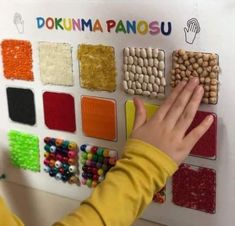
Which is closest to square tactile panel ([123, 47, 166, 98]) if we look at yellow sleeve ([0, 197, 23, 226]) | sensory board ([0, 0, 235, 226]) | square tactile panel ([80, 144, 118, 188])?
sensory board ([0, 0, 235, 226])

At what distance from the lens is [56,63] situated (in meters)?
0.66

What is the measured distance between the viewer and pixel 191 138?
0.49 m

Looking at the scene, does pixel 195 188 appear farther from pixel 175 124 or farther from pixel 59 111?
pixel 59 111

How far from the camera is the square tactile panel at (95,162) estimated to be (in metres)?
0.65

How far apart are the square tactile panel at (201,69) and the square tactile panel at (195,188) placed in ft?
0.32

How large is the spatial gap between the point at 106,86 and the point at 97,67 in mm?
29

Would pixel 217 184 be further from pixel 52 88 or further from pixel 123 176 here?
pixel 52 88

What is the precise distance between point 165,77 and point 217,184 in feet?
0.49

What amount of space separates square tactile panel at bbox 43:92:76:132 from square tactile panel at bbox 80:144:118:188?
4 centimetres

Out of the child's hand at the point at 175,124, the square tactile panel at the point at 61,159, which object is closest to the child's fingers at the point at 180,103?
the child's hand at the point at 175,124

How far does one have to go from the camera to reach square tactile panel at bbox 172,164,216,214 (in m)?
0.57

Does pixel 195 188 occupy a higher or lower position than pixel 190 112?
lower

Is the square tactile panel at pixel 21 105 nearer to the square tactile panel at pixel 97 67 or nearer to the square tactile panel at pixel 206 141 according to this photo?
the square tactile panel at pixel 97 67

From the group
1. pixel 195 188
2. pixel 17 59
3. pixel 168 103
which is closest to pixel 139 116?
pixel 168 103
